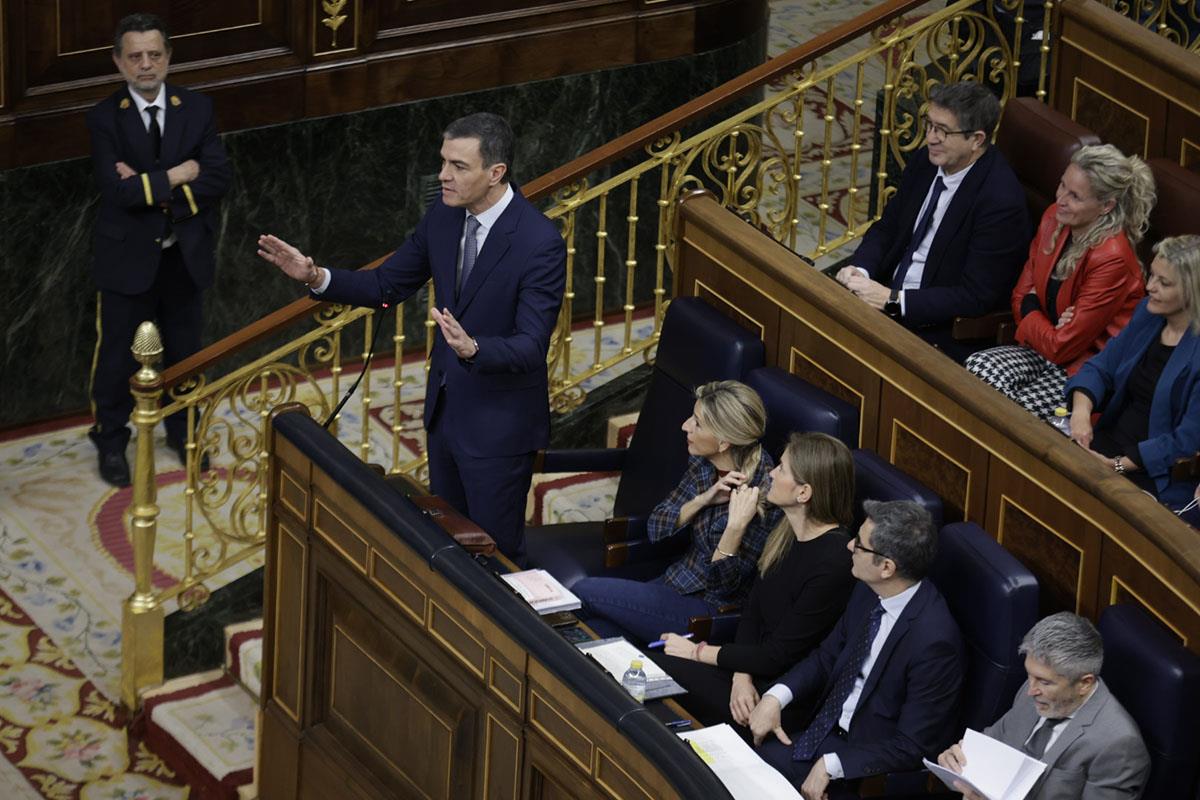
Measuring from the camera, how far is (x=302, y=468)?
554 centimetres

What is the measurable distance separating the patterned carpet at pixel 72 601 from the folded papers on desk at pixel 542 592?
58.6 inches

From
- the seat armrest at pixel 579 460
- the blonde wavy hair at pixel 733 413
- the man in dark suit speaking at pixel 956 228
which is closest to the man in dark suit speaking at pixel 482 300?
the seat armrest at pixel 579 460

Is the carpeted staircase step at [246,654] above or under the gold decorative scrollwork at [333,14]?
under

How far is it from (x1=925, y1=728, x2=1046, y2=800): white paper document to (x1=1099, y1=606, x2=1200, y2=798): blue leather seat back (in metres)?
0.25

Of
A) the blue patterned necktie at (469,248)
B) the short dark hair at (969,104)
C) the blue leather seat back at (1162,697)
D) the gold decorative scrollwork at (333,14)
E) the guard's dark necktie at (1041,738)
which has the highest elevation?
the short dark hair at (969,104)

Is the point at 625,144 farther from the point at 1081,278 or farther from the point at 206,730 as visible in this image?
the point at 206,730

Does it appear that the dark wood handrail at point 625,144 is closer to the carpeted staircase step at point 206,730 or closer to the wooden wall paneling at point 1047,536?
the carpeted staircase step at point 206,730

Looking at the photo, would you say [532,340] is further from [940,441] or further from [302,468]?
[940,441]

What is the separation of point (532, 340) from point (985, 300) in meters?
1.68

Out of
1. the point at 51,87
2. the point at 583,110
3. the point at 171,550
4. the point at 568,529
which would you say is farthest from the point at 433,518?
the point at 583,110

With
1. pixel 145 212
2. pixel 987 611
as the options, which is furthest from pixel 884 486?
pixel 145 212

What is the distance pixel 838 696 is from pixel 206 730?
2.12m

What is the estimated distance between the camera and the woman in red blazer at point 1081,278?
6.12 meters

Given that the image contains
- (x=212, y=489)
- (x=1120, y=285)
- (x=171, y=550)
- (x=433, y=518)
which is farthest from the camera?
(x=171, y=550)
